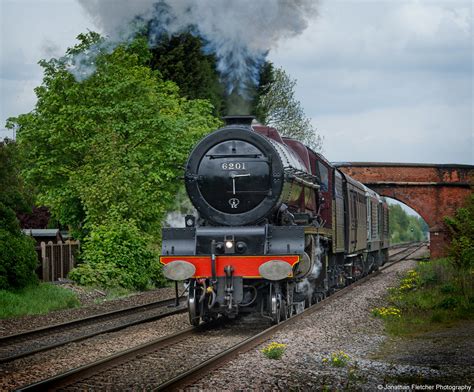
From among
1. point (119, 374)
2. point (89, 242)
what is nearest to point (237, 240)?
point (119, 374)

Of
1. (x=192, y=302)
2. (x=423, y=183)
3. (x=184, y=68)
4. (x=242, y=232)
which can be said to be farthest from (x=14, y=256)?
(x=423, y=183)

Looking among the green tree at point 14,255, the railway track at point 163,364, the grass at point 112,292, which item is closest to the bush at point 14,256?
the green tree at point 14,255

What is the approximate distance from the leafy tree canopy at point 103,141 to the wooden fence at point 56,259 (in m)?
1.11

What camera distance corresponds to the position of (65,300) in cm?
1728

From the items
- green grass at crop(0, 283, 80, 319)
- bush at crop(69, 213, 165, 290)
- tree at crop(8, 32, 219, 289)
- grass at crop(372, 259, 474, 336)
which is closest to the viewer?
grass at crop(372, 259, 474, 336)

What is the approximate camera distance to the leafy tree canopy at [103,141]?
76.7 feet

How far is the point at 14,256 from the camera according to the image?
17.1 m

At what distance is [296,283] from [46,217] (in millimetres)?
28827

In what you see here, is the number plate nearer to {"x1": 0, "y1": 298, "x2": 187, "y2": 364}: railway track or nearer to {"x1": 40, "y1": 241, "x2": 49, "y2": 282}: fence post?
{"x1": 0, "y1": 298, "x2": 187, "y2": 364}: railway track

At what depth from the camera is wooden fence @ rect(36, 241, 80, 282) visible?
21.2 metres

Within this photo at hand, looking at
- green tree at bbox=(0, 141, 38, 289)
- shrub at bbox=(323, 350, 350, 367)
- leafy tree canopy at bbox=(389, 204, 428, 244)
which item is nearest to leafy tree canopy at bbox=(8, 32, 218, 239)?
green tree at bbox=(0, 141, 38, 289)

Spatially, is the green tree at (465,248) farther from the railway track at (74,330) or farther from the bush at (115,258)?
the bush at (115,258)

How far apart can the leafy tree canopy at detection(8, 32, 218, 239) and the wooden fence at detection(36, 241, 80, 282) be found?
111 cm

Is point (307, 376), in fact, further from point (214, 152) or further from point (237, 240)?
point (214, 152)
